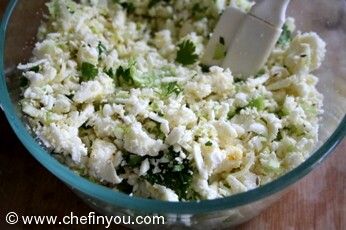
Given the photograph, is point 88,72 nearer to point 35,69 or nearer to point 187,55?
point 35,69

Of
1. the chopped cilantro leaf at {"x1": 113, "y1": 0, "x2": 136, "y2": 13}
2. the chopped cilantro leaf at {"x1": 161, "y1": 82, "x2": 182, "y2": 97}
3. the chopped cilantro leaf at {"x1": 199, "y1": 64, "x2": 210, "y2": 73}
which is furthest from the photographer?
the chopped cilantro leaf at {"x1": 113, "y1": 0, "x2": 136, "y2": 13}

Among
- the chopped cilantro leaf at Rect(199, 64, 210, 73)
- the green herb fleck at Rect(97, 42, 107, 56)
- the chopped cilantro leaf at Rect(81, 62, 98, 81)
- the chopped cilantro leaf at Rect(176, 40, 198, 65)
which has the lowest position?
the chopped cilantro leaf at Rect(81, 62, 98, 81)

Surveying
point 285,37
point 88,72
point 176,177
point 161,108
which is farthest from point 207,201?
point 285,37

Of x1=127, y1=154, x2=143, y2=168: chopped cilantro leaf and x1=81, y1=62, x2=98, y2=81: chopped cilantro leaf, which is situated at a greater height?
x1=81, y1=62, x2=98, y2=81: chopped cilantro leaf

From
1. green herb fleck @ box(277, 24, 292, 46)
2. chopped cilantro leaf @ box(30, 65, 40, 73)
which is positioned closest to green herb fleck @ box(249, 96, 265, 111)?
green herb fleck @ box(277, 24, 292, 46)

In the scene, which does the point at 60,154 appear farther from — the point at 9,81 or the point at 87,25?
the point at 87,25

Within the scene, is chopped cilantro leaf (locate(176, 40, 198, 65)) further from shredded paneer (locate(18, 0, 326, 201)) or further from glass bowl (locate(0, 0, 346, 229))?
glass bowl (locate(0, 0, 346, 229))

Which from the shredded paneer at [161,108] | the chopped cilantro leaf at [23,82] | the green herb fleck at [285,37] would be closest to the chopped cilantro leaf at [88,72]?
the shredded paneer at [161,108]
